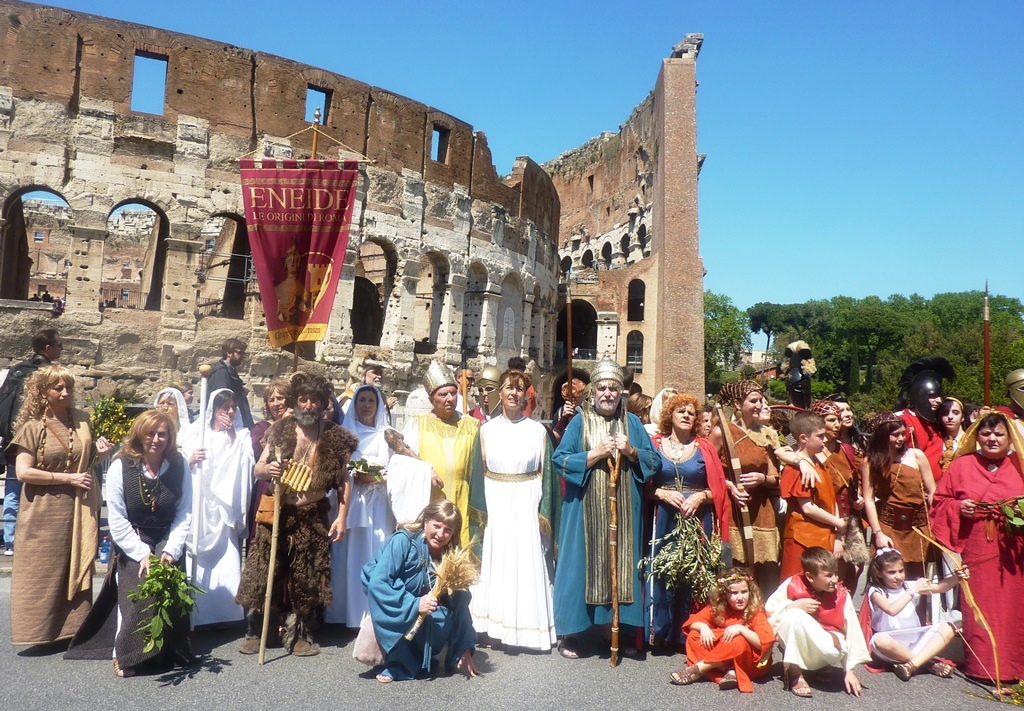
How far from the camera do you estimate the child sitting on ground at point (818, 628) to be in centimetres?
455

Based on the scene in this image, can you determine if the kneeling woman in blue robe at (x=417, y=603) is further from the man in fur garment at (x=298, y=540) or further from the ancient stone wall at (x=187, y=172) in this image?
the ancient stone wall at (x=187, y=172)

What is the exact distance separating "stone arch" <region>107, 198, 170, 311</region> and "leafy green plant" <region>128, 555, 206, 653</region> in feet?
40.8

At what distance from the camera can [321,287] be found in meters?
6.74

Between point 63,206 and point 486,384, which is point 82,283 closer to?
point 486,384

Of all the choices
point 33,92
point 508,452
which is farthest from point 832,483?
point 33,92

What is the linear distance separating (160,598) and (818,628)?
164 inches

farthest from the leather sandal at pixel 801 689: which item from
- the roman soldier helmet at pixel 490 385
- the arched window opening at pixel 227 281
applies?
the arched window opening at pixel 227 281

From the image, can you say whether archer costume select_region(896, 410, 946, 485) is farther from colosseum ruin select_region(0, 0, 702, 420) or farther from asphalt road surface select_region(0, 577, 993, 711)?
colosseum ruin select_region(0, 0, 702, 420)

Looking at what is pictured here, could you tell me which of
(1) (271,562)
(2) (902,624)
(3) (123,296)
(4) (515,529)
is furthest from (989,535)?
(3) (123,296)

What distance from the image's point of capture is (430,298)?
64.5 feet

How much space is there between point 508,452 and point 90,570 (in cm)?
301

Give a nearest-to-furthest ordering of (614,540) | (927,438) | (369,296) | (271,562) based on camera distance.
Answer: (271,562) < (614,540) < (927,438) < (369,296)

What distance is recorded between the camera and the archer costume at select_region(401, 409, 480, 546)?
564cm

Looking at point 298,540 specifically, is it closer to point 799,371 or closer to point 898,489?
point 898,489
